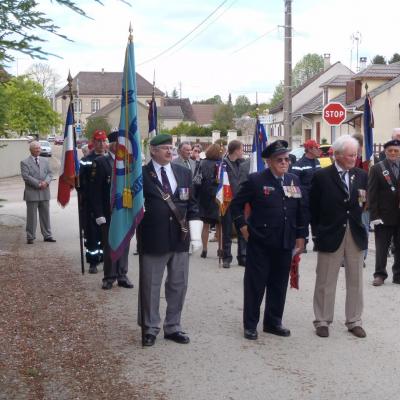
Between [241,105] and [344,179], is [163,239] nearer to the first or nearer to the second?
[344,179]

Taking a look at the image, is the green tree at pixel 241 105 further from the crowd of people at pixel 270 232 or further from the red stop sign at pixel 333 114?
the crowd of people at pixel 270 232

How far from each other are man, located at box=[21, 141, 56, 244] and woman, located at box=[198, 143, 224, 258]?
12.4ft

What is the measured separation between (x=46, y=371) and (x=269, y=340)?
2.26m

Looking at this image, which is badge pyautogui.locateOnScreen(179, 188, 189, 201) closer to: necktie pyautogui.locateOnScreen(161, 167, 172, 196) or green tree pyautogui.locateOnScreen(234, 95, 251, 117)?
necktie pyautogui.locateOnScreen(161, 167, 172, 196)

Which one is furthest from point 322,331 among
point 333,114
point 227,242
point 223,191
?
point 333,114

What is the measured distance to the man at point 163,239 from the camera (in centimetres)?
705

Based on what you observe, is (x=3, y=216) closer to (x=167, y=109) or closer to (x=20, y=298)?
(x=20, y=298)

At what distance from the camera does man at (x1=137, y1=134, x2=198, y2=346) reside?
23.1 feet

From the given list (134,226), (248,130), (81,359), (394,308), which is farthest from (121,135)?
(248,130)

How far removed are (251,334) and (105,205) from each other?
3.44 metres

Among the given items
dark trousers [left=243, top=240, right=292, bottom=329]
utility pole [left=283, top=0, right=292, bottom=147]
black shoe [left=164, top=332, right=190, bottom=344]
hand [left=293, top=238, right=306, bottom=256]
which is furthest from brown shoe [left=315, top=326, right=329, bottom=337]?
utility pole [left=283, top=0, right=292, bottom=147]

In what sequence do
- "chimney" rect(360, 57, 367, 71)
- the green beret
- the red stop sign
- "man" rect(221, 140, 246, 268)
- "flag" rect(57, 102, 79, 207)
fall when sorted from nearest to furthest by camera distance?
the green beret → "flag" rect(57, 102, 79, 207) → "man" rect(221, 140, 246, 268) → the red stop sign → "chimney" rect(360, 57, 367, 71)

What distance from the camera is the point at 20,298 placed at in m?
9.41

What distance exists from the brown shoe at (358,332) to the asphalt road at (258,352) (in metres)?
0.06
